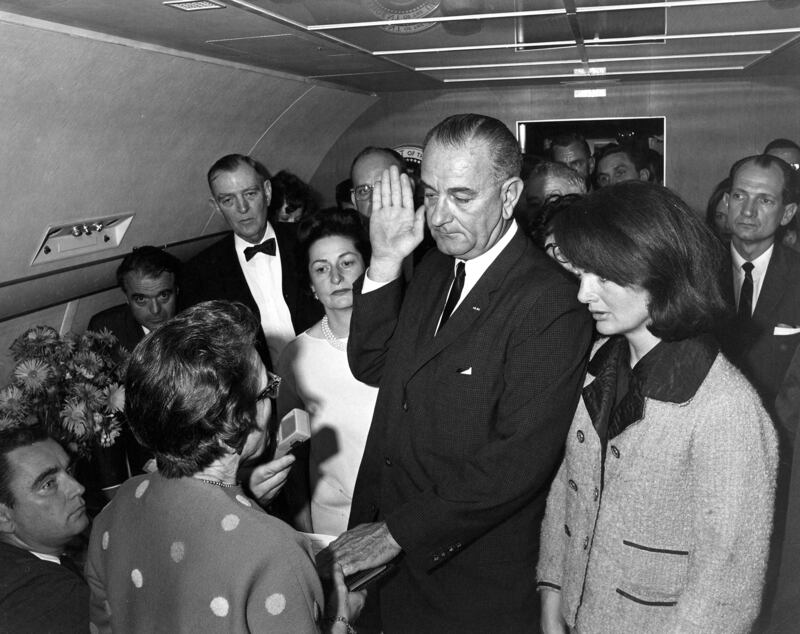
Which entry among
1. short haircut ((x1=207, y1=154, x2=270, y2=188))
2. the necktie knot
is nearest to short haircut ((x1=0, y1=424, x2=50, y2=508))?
short haircut ((x1=207, y1=154, x2=270, y2=188))

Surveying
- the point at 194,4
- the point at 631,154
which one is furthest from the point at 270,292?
the point at 631,154

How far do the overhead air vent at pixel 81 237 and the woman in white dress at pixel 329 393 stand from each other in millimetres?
1310

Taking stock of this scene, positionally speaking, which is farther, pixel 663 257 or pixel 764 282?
pixel 764 282

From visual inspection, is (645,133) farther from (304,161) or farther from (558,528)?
(558,528)

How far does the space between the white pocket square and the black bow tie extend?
2.72 metres

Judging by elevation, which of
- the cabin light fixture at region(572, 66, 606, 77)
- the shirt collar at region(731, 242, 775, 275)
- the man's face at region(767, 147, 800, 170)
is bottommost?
the shirt collar at region(731, 242, 775, 275)

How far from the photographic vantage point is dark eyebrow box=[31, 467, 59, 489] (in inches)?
95.7

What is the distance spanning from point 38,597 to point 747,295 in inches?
134

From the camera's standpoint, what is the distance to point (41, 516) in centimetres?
243

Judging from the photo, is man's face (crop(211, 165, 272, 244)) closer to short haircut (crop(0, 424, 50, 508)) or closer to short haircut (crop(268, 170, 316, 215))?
short haircut (crop(268, 170, 316, 215))

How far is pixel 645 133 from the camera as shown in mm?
5703

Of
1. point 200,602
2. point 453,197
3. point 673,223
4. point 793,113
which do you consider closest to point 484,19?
point 453,197

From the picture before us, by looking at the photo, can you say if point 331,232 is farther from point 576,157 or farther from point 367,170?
point 576,157

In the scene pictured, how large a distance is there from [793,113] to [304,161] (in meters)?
3.66
